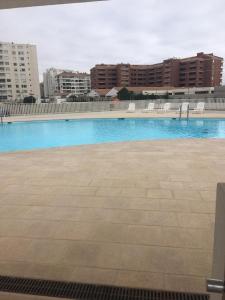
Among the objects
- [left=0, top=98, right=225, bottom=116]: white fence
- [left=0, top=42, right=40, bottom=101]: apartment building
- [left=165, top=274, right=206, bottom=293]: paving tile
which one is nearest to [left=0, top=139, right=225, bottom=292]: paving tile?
[left=165, top=274, right=206, bottom=293]: paving tile

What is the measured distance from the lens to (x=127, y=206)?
280 centimetres

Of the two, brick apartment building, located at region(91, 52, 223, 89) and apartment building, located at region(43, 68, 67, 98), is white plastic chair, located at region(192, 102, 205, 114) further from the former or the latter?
apartment building, located at region(43, 68, 67, 98)

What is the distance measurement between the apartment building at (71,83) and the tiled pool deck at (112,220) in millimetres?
99523

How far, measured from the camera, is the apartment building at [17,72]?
74.8 m

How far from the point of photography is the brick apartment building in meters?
70.2

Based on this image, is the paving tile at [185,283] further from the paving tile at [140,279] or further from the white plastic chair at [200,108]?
the white plastic chair at [200,108]

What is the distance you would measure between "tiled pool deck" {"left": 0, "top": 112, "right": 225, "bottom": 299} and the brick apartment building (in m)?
70.0

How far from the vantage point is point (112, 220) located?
8.13ft

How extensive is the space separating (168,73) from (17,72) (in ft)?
140

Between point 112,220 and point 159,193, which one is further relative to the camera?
point 159,193

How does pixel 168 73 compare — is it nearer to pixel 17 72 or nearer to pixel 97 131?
pixel 17 72

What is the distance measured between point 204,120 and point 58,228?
13110mm

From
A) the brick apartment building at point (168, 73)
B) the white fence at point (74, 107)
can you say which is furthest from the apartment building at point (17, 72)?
the white fence at point (74, 107)

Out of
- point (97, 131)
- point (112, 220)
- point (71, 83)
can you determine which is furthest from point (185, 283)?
point (71, 83)
